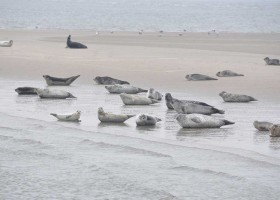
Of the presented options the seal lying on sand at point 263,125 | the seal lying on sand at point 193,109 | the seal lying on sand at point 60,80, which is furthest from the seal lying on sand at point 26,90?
the seal lying on sand at point 263,125

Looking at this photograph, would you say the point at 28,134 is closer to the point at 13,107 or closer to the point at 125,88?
the point at 13,107

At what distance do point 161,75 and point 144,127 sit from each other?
25.7ft

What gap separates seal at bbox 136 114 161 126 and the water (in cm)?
11

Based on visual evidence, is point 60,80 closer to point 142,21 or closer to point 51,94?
point 51,94

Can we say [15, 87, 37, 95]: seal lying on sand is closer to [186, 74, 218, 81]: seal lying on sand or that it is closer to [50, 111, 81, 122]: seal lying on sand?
[50, 111, 81, 122]: seal lying on sand

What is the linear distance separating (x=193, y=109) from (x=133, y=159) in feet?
9.52

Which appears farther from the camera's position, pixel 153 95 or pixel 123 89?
pixel 123 89

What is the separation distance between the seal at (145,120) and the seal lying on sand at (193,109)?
0.68m

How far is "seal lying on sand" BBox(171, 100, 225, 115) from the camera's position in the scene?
476 inches

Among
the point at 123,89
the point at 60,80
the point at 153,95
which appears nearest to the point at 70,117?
the point at 153,95

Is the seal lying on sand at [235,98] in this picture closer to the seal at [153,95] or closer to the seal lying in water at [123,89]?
the seal at [153,95]

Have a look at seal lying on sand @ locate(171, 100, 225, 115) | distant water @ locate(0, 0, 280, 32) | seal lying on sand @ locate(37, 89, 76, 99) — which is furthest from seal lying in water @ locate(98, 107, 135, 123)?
distant water @ locate(0, 0, 280, 32)

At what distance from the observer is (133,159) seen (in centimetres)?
935

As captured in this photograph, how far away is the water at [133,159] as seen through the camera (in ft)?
26.0
